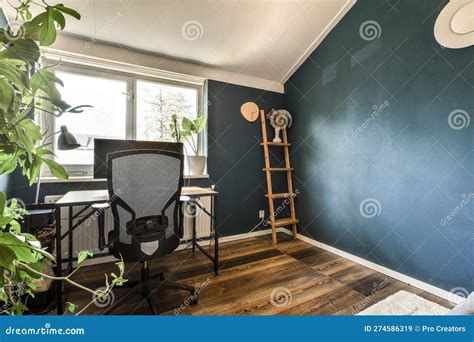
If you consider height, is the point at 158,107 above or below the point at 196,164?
above

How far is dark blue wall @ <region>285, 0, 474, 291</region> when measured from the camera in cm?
161

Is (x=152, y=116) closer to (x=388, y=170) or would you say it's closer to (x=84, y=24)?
(x=84, y=24)

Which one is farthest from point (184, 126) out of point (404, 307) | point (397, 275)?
point (397, 275)

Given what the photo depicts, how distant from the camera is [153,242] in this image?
4.39 feet

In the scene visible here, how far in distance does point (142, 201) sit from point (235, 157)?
166cm

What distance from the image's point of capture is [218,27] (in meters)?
2.15

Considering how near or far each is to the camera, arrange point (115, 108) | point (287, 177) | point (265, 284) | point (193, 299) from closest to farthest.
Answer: point (193, 299) → point (265, 284) → point (115, 108) → point (287, 177)
